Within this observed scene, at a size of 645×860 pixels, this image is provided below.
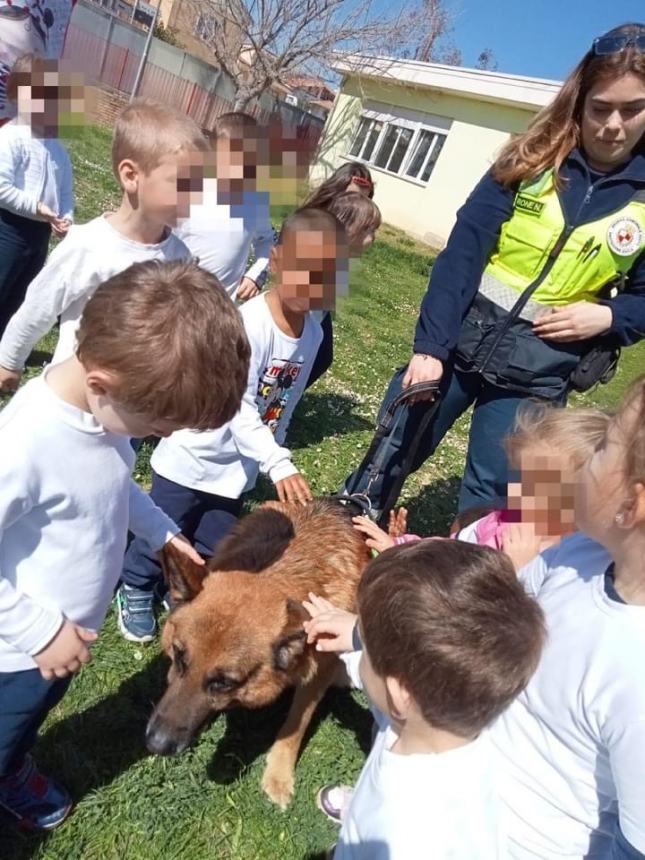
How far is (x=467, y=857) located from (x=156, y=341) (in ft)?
5.36

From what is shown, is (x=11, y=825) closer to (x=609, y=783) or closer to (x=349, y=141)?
(x=609, y=783)

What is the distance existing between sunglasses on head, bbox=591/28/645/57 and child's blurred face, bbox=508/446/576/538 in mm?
1888

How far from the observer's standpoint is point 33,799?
253 centimetres

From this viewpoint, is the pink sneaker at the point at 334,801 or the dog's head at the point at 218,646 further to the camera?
the pink sneaker at the point at 334,801

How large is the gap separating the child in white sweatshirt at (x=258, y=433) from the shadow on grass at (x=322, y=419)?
2.57 meters

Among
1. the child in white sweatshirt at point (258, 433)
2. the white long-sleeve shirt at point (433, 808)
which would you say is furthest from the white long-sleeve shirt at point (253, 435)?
the white long-sleeve shirt at point (433, 808)

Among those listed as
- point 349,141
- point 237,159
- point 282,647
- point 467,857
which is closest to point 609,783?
point 467,857

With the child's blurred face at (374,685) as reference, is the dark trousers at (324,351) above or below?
above

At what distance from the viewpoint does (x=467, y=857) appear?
1656mm

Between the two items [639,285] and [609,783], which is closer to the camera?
[609,783]

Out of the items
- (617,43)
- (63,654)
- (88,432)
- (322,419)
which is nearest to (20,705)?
(63,654)

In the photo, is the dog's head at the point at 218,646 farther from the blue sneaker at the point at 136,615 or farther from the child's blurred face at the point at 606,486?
the child's blurred face at the point at 606,486

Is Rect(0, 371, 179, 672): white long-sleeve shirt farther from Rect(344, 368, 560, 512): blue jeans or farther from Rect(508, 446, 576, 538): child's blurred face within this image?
Rect(344, 368, 560, 512): blue jeans

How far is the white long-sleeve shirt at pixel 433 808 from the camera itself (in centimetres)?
164
